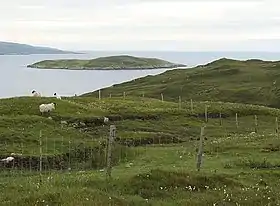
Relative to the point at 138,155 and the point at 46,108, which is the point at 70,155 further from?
the point at 46,108

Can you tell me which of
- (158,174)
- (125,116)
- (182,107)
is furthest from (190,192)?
(182,107)

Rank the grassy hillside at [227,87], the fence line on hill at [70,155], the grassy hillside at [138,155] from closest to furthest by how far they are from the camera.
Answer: the grassy hillside at [138,155]
the fence line on hill at [70,155]
the grassy hillside at [227,87]

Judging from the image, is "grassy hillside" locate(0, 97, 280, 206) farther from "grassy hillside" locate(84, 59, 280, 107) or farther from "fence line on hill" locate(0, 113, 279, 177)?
"grassy hillside" locate(84, 59, 280, 107)

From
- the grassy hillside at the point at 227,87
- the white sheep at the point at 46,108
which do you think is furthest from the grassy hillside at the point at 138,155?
the grassy hillside at the point at 227,87

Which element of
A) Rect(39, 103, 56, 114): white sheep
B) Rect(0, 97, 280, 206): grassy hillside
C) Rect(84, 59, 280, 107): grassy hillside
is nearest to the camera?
Rect(0, 97, 280, 206): grassy hillside

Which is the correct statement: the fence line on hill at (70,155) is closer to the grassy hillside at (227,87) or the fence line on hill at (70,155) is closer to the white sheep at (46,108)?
the white sheep at (46,108)

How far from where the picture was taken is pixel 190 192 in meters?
20.2

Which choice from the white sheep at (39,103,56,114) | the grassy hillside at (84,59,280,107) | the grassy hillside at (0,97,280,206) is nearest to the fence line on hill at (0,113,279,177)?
the grassy hillside at (0,97,280,206)

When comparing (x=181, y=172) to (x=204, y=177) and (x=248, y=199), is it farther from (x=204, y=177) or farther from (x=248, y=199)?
(x=248, y=199)

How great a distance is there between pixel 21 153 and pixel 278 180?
17.9 metres

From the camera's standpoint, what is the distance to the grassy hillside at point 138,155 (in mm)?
19125

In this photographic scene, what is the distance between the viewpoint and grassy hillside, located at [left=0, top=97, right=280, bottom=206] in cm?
1912

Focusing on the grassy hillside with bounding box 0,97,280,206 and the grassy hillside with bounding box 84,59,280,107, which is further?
the grassy hillside with bounding box 84,59,280,107

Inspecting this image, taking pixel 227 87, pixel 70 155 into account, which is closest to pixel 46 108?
pixel 70 155
